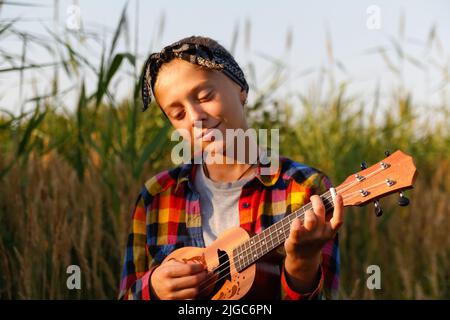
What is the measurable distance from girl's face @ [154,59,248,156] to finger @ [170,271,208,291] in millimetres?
323

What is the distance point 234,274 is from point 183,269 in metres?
0.12

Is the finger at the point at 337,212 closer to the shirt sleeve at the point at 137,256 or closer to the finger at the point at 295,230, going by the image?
the finger at the point at 295,230

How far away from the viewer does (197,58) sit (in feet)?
6.00

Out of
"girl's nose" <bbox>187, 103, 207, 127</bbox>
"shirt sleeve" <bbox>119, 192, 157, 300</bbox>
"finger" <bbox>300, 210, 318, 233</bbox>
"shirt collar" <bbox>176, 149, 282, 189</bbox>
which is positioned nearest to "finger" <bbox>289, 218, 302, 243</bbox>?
"finger" <bbox>300, 210, 318, 233</bbox>

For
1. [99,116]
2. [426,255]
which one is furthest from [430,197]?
[99,116]

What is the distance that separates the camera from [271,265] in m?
1.77

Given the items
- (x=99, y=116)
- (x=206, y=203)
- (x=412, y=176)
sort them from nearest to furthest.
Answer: (x=412, y=176) → (x=206, y=203) → (x=99, y=116)

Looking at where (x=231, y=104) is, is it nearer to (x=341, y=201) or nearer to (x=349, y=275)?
(x=341, y=201)

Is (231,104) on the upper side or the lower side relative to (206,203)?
upper

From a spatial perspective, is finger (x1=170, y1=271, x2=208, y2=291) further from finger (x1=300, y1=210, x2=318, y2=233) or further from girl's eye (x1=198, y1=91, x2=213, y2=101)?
girl's eye (x1=198, y1=91, x2=213, y2=101)

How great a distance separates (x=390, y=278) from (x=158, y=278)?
1.93m

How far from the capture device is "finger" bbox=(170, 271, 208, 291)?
1736 mm
